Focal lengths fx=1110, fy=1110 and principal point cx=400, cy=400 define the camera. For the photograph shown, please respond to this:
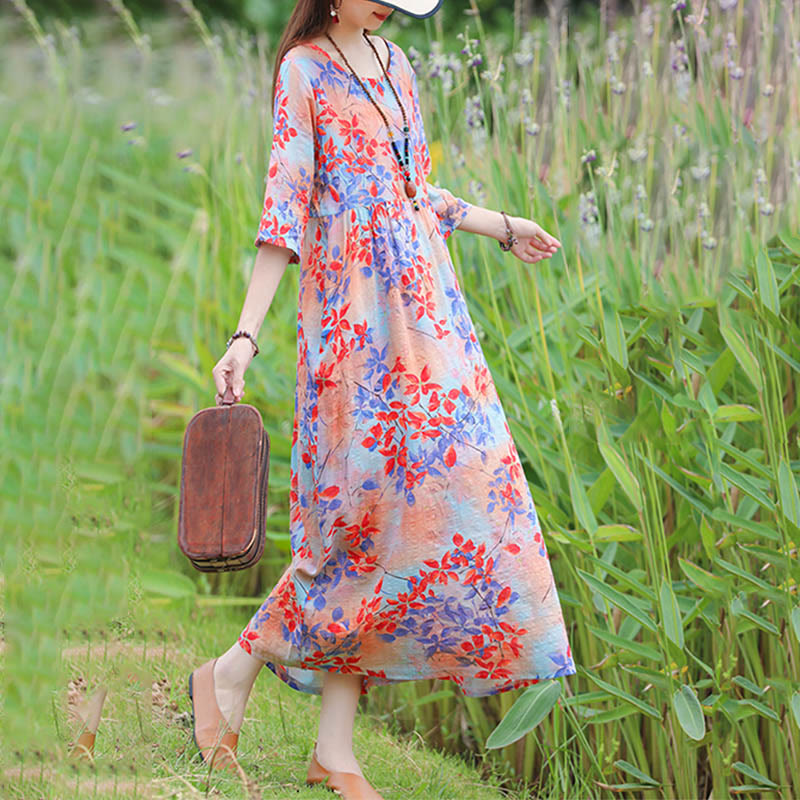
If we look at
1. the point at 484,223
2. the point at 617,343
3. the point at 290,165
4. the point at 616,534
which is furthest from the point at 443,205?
the point at 616,534

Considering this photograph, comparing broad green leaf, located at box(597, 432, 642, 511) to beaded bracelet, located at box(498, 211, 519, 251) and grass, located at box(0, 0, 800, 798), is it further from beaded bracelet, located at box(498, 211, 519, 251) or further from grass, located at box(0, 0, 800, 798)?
beaded bracelet, located at box(498, 211, 519, 251)

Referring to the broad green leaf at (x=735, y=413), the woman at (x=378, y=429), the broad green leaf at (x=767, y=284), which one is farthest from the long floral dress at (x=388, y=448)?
the broad green leaf at (x=767, y=284)

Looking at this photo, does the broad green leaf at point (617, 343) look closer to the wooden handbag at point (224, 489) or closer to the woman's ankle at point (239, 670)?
the wooden handbag at point (224, 489)

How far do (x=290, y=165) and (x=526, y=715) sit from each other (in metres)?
0.95

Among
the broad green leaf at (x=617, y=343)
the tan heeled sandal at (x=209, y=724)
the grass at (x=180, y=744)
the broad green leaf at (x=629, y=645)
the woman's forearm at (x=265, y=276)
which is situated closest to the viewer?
the grass at (x=180, y=744)

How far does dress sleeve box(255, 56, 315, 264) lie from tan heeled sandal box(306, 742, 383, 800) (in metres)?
0.79

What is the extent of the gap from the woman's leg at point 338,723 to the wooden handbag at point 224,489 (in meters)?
0.32

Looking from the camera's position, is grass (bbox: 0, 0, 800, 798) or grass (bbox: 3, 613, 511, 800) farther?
grass (bbox: 0, 0, 800, 798)

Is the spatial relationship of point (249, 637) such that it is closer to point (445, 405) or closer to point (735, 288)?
point (445, 405)

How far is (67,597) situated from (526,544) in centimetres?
69

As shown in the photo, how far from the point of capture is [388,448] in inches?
65.7

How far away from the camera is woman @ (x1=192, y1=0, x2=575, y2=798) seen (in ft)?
5.42

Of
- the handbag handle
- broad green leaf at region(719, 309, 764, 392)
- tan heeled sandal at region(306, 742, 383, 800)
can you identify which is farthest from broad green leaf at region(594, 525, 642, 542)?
the handbag handle

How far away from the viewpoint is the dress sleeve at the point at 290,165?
1.64m
